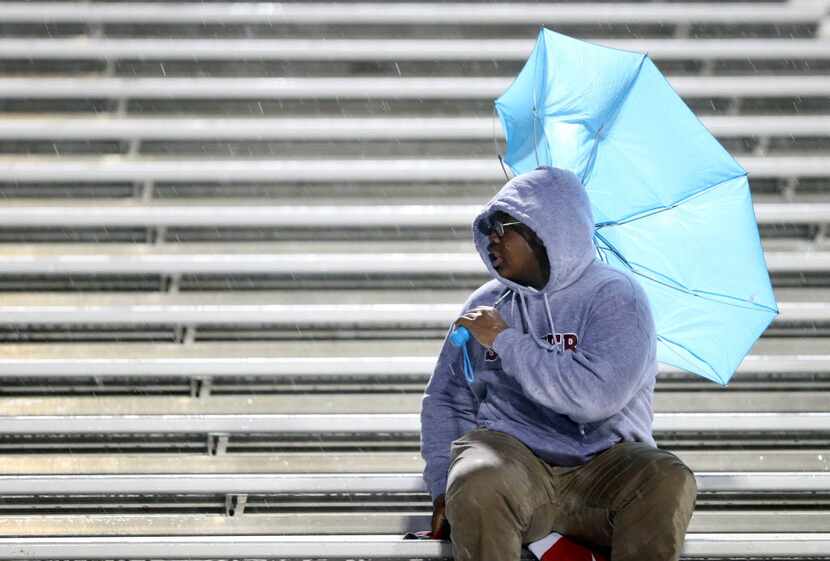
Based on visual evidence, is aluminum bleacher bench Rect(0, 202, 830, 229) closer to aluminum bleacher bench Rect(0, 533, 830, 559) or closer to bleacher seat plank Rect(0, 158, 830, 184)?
bleacher seat plank Rect(0, 158, 830, 184)

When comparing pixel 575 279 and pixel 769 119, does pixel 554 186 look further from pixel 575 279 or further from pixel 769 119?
pixel 769 119

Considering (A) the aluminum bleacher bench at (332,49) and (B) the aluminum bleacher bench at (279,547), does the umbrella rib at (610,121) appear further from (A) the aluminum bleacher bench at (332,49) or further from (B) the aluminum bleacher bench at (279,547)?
(A) the aluminum bleacher bench at (332,49)

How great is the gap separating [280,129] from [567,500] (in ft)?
4.65

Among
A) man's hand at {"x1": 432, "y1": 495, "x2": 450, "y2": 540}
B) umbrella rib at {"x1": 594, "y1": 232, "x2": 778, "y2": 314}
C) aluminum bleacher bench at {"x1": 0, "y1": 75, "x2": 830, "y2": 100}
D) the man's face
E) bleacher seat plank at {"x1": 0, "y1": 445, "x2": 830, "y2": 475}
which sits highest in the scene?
aluminum bleacher bench at {"x1": 0, "y1": 75, "x2": 830, "y2": 100}

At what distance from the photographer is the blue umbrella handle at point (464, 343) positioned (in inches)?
60.2

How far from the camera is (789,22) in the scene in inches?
113

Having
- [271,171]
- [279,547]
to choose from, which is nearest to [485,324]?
[279,547]

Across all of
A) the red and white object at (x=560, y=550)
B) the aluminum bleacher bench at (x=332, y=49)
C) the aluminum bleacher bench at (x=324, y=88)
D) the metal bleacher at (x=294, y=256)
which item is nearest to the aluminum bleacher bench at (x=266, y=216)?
the metal bleacher at (x=294, y=256)

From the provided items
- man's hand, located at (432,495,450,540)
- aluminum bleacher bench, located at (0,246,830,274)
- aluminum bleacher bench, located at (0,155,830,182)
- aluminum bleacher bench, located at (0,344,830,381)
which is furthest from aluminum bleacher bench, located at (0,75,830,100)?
man's hand, located at (432,495,450,540)

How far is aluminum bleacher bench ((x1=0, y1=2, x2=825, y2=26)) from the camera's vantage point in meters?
2.78

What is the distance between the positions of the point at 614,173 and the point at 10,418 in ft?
4.52

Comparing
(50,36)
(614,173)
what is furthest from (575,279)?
(50,36)

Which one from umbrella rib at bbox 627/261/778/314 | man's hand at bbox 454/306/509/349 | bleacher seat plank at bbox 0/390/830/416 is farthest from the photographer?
bleacher seat plank at bbox 0/390/830/416

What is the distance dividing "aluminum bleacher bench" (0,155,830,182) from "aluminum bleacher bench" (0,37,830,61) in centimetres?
33
